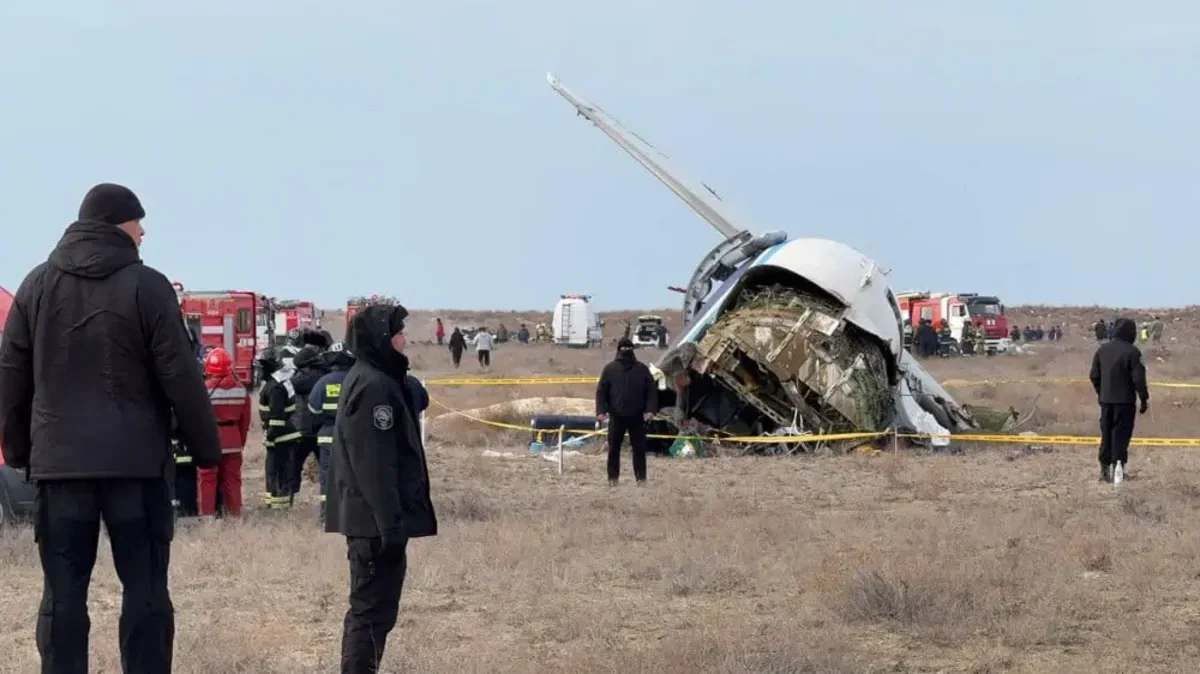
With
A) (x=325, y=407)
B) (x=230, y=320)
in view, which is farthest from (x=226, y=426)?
(x=230, y=320)

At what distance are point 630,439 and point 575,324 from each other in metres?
50.0

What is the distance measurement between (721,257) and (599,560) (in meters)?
11.0

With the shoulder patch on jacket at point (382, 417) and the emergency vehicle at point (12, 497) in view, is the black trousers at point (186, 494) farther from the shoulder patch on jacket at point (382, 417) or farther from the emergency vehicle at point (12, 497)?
the shoulder patch on jacket at point (382, 417)

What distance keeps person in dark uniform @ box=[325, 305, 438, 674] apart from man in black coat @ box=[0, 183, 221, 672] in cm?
89

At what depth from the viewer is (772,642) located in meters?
7.39

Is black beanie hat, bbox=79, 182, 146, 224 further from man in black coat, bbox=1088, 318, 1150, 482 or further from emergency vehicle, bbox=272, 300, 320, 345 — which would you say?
emergency vehicle, bbox=272, 300, 320, 345

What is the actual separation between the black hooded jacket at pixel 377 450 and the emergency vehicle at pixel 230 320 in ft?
83.3

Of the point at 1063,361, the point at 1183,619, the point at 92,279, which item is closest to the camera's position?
the point at 92,279

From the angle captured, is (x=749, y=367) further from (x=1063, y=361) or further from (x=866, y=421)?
(x=1063, y=361)

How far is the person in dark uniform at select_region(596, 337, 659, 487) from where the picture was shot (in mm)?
15406

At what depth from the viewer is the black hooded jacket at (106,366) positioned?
5012mm

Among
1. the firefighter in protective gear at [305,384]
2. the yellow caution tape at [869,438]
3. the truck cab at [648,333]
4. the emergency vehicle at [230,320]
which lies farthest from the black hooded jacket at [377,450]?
the truck cab at [648,333]

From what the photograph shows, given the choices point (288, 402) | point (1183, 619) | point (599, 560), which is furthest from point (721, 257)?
point (1183, 619)

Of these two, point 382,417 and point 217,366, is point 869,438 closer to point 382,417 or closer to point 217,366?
point 217,366
